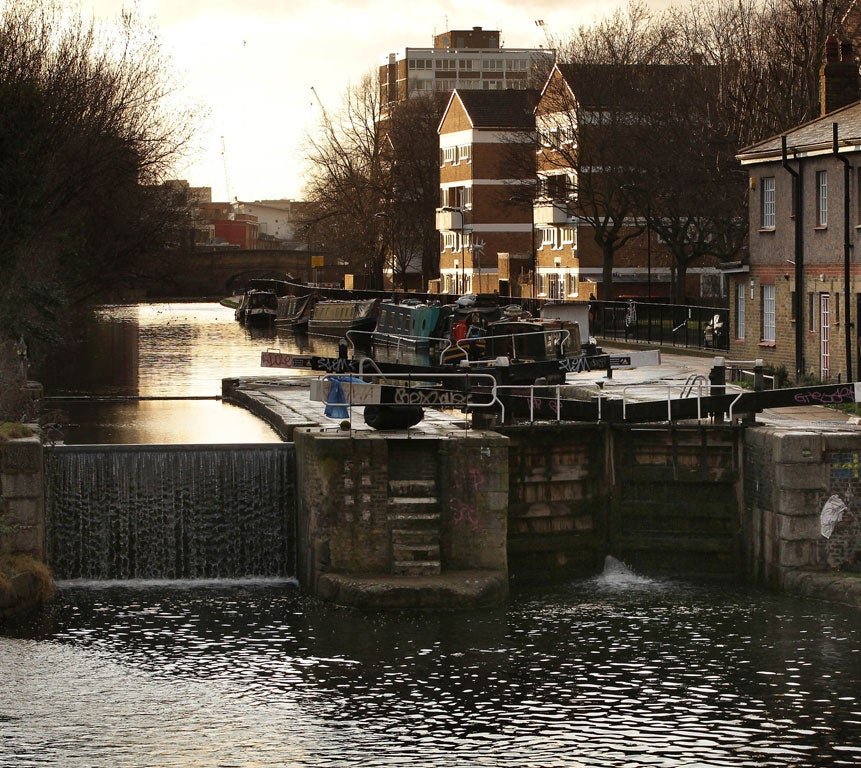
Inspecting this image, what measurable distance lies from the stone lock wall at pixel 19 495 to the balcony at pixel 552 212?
5332 centimetres

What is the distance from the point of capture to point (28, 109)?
4297 centimetres

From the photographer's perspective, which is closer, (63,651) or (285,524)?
(63,651)

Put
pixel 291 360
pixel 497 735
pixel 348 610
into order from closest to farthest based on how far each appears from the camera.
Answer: pixel 497 735 < pixel 348 610 < pixel 291 360

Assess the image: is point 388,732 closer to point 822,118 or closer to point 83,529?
point 83,529

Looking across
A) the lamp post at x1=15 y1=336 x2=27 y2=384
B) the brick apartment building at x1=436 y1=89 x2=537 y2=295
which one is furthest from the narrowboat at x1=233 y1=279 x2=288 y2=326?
the lamp post at x1=15 y1=336 x2=27 y2=384

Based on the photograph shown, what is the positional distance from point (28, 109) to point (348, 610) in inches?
878

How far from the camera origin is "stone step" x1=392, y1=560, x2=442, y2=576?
26656 millimetres

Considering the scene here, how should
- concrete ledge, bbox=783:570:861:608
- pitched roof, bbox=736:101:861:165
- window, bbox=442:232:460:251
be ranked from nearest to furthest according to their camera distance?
concrete ledge, bbox=783:570:861:608
pitched roof, bbox=736:101:861:165
window, bbox=442:232:460:251

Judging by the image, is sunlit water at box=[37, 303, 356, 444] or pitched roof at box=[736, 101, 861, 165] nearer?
sunlit water at box=[37, 303, 356, 444]

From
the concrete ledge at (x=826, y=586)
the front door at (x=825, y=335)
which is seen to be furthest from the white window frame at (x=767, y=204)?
the concrete ledge at (x=826, y=586)

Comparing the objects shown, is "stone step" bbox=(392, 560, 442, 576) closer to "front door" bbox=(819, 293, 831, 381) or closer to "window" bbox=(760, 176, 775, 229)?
"front door" bbox=(819, 293, 831, 381)

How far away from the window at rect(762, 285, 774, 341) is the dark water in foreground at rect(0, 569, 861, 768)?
62.9 ft

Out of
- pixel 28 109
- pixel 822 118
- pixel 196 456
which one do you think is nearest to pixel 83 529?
pixel 196 456

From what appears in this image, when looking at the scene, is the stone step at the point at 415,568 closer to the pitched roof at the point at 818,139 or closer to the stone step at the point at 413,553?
the stone step at the point at 413,553
